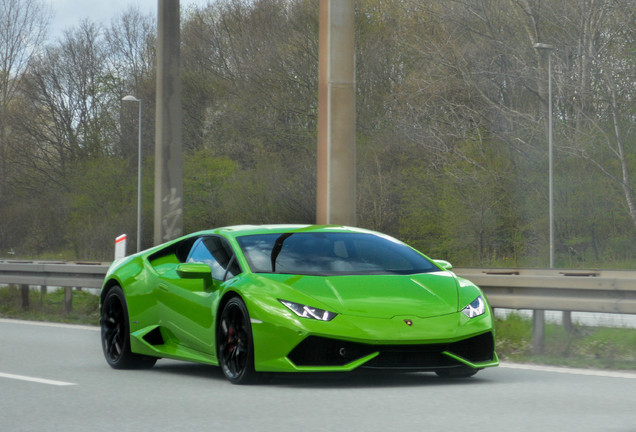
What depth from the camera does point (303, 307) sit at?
786 centimetres

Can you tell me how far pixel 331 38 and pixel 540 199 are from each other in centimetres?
2970

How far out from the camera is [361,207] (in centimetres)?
4541

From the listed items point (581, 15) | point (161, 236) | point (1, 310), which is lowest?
point (1, 310)

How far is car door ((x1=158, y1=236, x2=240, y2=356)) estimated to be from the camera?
8.70 m

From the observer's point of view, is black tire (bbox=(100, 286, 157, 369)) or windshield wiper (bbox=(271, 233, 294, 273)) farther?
black tire (bbox=(100, 286, 157, 369))

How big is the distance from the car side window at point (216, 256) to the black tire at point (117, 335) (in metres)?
0.90

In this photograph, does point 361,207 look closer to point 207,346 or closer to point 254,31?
point 254,31

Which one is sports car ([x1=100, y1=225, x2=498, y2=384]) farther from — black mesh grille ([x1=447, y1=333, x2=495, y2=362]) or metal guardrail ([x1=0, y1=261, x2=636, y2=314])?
metal guardrail ([x1=0, y1=261, x2=636, y2=314])

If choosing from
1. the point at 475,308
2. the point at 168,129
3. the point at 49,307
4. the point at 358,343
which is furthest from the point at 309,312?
the point at 49,307

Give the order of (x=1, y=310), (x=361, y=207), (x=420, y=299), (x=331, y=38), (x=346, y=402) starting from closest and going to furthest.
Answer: (x=346, y=402), (x=420, y=299), (x=331, y=38), (x=1, y=310), (x=361, y=207)

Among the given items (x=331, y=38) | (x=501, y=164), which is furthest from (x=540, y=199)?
(x=331, y=38)

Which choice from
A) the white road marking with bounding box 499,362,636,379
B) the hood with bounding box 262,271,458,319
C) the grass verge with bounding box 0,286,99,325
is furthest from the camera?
the grass verge with bounding box 0,286,99,325

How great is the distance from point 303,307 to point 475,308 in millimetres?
1225

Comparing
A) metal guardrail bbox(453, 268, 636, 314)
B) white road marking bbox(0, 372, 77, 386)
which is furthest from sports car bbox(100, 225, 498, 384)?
metal guardrail bbox(453, 268, 636, 314)
